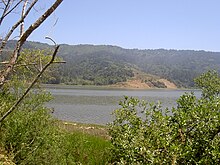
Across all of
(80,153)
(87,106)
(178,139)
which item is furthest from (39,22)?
(87,106)

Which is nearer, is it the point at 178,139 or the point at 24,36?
the point at 24,36

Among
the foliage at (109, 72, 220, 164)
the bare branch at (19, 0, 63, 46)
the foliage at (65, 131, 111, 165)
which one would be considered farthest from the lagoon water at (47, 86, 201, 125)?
the bare branch at (19, 0, 63, 46)

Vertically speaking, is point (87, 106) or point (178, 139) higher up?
point (178, 139)

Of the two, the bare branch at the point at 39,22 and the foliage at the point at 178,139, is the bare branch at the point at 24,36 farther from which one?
the foliage at the point at 178,139

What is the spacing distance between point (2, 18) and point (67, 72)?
169m

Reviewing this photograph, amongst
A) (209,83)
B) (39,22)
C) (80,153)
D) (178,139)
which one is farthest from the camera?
(209,83)

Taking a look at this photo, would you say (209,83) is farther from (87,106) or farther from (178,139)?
(87,106)

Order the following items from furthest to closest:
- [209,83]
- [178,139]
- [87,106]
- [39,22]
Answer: [87,106], [209,83], [178,139], [39,22]

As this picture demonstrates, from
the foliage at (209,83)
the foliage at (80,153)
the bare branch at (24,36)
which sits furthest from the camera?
the foliage at (209,83)

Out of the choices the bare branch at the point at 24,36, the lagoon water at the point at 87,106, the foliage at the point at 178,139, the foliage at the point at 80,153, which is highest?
the bare branch at the point at 24,36

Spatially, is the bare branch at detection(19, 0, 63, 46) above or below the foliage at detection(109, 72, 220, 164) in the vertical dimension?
above

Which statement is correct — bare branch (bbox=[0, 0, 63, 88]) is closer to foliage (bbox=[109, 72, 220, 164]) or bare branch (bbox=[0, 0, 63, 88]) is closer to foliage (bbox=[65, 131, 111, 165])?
foliage (bbox=[109, 72, 220, 164])

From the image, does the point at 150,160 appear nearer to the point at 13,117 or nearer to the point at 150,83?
the point at 13,117

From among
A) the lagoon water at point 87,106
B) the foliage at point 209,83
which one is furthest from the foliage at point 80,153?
the foliage at point 209,83
